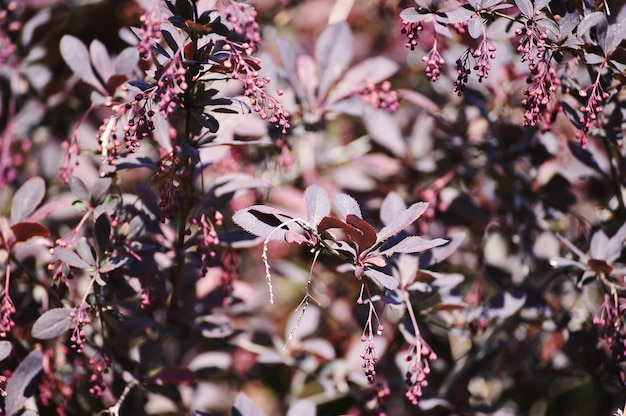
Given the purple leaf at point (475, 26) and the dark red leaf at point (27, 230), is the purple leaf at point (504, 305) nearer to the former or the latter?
the purple leaf at point (475, 26)

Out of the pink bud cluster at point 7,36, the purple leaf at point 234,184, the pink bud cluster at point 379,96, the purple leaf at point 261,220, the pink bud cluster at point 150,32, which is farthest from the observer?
the pink bud cluster at point 7,36

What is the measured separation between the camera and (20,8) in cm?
176

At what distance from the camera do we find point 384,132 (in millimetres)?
1822

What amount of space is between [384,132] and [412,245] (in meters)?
0.85

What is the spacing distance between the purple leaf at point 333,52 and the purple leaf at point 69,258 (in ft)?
2.52

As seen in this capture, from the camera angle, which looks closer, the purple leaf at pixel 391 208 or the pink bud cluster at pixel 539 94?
the pink bud cluster at pixel 539 94

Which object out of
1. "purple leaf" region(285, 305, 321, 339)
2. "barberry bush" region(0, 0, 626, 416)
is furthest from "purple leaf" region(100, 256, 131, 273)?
"purple leaf" region(285, 305, 321, 339)

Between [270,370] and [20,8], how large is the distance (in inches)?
57.7

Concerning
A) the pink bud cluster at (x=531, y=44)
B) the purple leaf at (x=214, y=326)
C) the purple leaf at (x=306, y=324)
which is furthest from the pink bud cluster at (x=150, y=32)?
the purple leaf at (x=306, y=324)

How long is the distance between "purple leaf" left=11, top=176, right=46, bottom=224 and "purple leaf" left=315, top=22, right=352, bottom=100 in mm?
732

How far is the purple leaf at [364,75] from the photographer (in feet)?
5.18

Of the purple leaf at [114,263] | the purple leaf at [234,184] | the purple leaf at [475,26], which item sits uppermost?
the purple leaf at [475,26]

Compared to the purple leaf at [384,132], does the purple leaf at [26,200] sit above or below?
above

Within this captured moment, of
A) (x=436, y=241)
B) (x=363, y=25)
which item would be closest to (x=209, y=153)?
(x=436, y=241)
